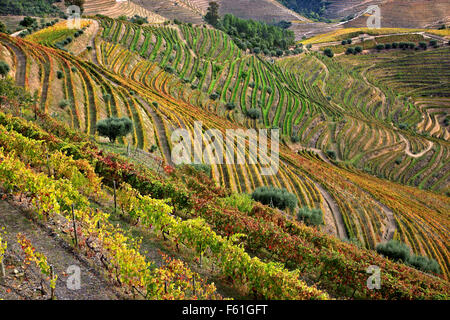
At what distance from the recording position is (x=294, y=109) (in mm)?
94750

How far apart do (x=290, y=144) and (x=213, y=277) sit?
66.2 meters

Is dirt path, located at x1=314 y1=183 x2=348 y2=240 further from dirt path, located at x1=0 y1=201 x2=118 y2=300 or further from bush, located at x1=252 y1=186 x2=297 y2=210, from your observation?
dirt path, located at x1=0 y1=201 x2=118 y2=300

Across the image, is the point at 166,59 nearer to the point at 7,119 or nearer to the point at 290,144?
the point at 290,144

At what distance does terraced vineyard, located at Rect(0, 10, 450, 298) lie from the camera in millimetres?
43062

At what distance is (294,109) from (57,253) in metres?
88.1

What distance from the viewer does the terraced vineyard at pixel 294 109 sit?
141 ft

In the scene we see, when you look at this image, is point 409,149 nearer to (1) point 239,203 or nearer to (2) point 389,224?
(2) point 389,224

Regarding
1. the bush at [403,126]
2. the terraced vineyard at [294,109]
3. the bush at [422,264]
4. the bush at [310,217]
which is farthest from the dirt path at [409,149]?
the bush at [310,217]

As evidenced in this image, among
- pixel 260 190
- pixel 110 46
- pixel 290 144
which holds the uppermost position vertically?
pixel 110 46

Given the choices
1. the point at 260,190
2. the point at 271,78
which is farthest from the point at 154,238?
the point at 271,78

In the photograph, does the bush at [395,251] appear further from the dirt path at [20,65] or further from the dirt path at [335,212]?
the dirt path at [20,65]

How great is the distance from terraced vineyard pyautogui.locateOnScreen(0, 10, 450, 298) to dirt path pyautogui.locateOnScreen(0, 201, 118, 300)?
812 cm

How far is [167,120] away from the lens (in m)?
50.2

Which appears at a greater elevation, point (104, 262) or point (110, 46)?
point (110, 46)
